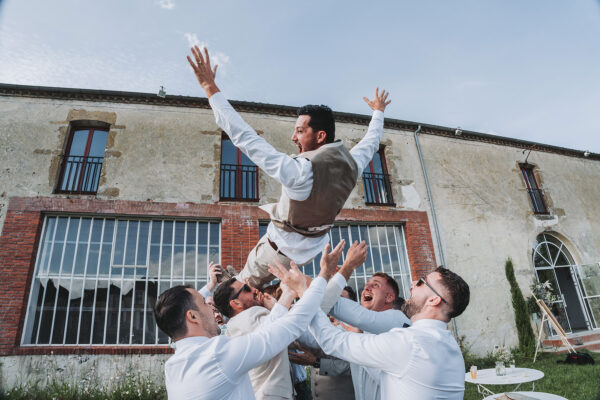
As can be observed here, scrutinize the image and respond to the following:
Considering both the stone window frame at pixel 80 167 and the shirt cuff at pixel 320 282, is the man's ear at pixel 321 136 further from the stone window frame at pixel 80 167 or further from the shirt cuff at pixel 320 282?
the stone window frame at pixel 80 167

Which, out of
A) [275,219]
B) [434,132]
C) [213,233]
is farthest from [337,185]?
[434,132]

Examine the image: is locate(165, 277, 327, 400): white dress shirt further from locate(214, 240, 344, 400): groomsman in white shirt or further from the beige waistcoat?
the beige waistcoat

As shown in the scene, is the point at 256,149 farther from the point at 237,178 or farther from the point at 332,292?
the point at 237,178

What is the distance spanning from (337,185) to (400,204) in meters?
8.49

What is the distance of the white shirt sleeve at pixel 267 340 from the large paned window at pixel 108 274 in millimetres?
6698

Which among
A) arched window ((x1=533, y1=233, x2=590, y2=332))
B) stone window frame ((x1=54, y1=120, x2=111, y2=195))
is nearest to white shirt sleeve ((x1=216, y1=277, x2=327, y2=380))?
stone window frame ((x1=54, y1=120, x2=111, y2=195))

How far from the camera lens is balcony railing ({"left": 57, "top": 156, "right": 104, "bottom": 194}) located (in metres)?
8.39

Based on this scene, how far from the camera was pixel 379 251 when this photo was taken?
9617mm

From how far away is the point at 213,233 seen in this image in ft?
28.4

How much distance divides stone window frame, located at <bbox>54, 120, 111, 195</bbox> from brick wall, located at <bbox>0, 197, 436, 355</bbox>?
39cm

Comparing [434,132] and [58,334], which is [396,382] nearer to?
[58,334]

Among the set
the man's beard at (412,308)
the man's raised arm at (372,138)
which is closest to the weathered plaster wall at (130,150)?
the man's raised arm at (372,138)

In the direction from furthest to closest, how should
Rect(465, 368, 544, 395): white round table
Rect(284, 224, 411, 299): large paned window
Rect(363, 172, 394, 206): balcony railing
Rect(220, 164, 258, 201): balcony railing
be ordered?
Rect(363, 172, 394, 206): balcony railing < Rect(284, 224, 411, 299): large paned window < Rect(220, 164, 258, 201): balcony railing < Rect(465, 368, 544, 395): white round table

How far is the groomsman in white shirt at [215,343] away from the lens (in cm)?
177
